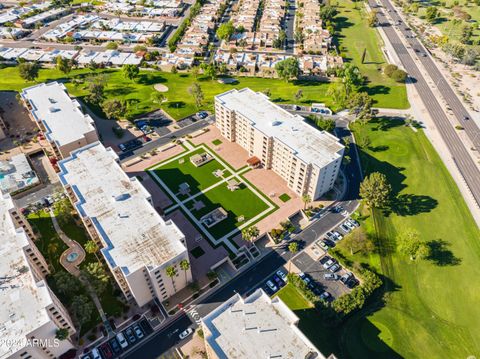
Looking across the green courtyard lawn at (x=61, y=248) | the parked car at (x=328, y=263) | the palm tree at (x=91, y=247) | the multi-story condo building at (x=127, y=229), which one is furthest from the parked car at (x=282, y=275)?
the palm tree at (x=91, y=247)

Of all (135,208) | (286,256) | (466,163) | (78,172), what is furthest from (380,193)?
(78,172)

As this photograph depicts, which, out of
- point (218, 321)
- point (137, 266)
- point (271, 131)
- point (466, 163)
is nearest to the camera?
point (218, 321)

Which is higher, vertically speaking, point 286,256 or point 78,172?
point 78,172

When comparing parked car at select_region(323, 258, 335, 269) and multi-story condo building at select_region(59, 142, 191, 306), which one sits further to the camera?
parked car at select_region(323, 258, 335, 269)

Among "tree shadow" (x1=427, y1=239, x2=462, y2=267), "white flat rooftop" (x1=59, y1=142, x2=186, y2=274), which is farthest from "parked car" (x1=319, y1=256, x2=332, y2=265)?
"white flat rooftop" (x1=59, y1=142, x2=186, y2=274)

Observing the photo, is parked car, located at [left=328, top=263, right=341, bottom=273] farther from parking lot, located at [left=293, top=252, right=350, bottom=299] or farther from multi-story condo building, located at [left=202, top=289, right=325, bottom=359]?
multi-story condo building, located at [left=202, top=289, right=325, bottom=359]

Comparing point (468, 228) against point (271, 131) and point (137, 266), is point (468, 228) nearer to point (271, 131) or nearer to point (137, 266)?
point (271, 131)

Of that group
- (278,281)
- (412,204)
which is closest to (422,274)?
(412,204)

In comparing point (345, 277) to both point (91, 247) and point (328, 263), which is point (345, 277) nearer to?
point (328, 263)
